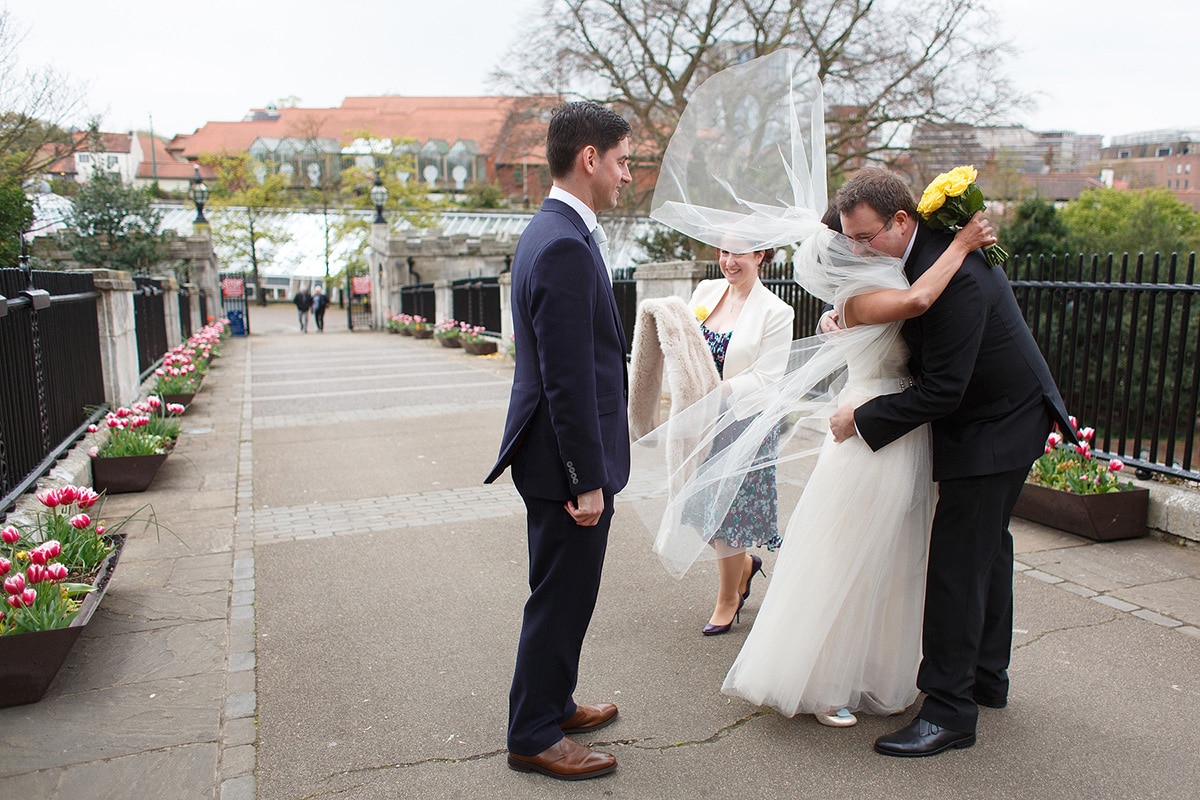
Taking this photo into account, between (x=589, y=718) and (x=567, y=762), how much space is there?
1.06 feet

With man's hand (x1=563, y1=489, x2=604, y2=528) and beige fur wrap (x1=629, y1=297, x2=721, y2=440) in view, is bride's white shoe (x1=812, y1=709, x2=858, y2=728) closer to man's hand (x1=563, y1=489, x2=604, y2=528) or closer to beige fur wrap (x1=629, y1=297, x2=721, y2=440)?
man's hand (x1=563, y1=489, x2=604, y2=528)

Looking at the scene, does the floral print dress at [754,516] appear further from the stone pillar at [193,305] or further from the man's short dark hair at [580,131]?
the stone pillar at [193,305]

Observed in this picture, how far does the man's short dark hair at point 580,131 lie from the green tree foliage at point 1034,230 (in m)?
17.2

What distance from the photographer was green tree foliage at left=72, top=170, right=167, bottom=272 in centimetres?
1928

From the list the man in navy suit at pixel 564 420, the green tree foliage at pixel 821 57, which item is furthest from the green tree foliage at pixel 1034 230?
the man in navy suit at pixel 564 420

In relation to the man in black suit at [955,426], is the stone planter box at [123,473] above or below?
below

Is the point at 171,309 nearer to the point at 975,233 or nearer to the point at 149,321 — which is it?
the point at 149,321

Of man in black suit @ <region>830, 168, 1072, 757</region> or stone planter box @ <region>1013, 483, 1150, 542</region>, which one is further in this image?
stone planter box @ <region>1013, 483, 1150, 542</region>

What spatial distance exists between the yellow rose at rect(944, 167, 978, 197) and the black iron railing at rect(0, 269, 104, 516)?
4.89 meters

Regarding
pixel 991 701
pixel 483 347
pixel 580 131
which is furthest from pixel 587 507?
pixel 483 347

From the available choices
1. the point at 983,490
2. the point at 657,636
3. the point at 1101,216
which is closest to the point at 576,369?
the point at 983,490

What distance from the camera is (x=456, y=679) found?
368 centimetres

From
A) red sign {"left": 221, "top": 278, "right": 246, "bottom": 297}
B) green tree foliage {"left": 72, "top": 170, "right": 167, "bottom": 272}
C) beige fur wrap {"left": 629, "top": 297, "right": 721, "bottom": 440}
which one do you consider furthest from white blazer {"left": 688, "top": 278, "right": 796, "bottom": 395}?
red sign {"left": 221, "top": 278, "right": 246, "bottom": 297}

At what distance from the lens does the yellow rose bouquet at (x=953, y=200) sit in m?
2.85
